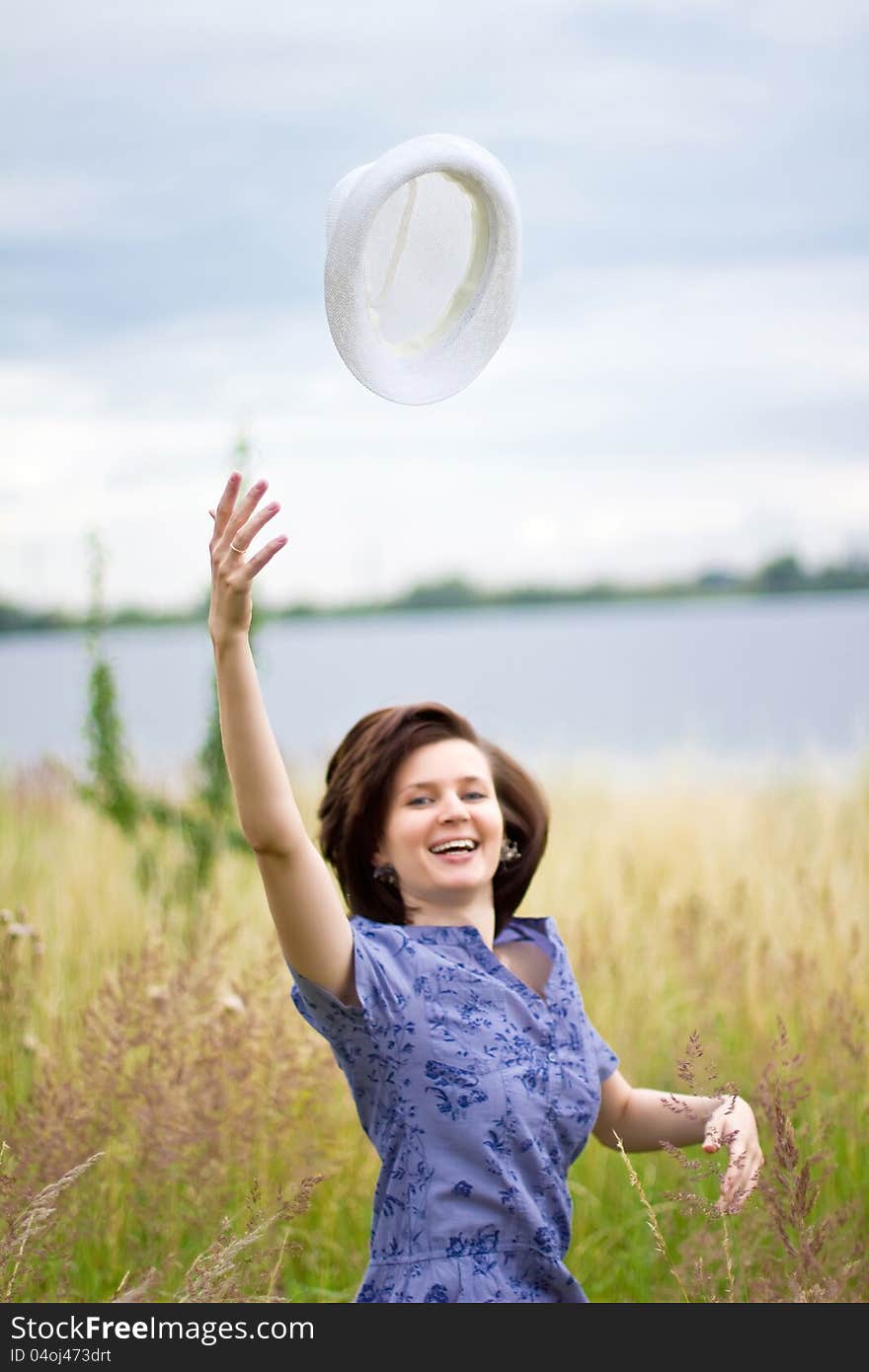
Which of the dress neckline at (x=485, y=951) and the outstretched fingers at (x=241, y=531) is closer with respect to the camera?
the outstretched fingers at (x=241, y=531)

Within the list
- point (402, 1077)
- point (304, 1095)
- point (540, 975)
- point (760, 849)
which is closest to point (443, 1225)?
point (402, 1077)

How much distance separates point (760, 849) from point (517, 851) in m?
3.54

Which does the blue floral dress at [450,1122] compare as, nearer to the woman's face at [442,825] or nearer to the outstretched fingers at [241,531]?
the woman's face at [442,825]

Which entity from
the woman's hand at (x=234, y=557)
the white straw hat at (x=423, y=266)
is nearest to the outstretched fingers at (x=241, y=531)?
the woman's hand at (x=234, y=557)

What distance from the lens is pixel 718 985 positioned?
4180 mm

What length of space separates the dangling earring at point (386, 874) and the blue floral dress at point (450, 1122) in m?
0.21

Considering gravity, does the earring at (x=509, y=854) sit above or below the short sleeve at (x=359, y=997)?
above

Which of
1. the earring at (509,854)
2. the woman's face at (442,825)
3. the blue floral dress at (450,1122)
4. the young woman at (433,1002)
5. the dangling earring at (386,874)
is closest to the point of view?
the young woman at (433,1002)

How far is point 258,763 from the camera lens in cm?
204

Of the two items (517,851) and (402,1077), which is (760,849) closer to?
(517,851)

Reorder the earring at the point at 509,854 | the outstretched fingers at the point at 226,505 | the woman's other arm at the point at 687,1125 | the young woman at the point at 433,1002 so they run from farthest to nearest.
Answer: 1. the earring at the point at 509,854
2. the woman's other arm at the point at 687,1125
3. the young woman at the point at 433,1002
4. the outstretched fingers at the point at 226,505

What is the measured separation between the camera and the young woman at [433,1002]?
80.9 inches
